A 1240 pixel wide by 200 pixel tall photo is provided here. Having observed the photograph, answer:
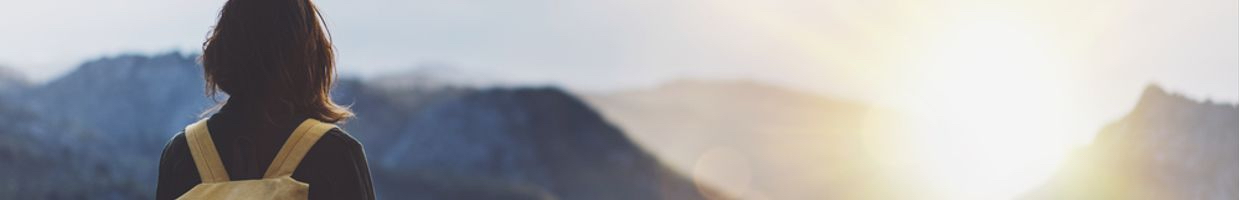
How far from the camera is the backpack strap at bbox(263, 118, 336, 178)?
227cm

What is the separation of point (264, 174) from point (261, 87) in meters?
0.17

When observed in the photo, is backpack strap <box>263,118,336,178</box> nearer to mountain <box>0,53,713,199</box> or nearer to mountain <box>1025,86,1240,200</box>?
mountain <box>1025,86,1240,200</box>

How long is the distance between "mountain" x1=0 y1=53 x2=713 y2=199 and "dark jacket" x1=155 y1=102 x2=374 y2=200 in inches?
1369

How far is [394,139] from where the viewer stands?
44625mm

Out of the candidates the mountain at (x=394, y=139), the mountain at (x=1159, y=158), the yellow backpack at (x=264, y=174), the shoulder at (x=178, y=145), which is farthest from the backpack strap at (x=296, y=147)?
the mountain at (x=394, y=139)

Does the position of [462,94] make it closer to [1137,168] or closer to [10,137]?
[10,137]

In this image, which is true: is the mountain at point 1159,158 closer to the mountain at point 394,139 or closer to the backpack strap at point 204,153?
the mountain at point 394,139

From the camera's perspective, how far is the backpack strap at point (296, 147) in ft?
7.45

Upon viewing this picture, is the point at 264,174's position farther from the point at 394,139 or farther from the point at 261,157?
the point at 394,139

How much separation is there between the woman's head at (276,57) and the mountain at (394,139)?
3476 cm

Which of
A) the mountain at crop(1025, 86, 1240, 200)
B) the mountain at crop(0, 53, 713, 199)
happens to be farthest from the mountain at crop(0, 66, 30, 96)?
the mountain at crop(1025, 86, 1240, 200)

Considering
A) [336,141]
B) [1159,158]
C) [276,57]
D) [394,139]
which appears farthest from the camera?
[394,139]

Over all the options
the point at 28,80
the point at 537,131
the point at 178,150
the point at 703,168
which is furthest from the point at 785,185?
the point at 178,150

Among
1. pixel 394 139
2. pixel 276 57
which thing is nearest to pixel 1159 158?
pixel 394 139
